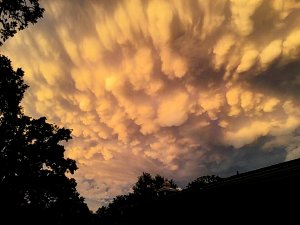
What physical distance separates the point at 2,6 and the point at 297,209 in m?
17.4

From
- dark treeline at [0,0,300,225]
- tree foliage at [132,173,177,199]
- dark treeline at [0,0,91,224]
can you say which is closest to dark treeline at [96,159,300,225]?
dark treeline at [0,0,300,225]

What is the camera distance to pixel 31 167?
72.7ft

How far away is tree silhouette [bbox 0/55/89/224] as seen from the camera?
823 inches

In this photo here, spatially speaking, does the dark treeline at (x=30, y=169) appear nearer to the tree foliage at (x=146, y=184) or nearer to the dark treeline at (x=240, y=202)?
the dark treeline at (x=240, y=202)

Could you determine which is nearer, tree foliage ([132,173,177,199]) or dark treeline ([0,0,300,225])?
dark treeline ([0,0,300,225])

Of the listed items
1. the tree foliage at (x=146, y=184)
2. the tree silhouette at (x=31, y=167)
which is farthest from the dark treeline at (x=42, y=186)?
the tree foliage at (x=146, y=184)

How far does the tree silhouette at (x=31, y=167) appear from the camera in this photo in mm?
20906

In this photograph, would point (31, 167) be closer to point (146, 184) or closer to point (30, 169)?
point (30, 169)

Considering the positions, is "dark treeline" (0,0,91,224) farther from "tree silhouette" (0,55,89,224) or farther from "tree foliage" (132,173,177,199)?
"tree foliage" (132,173,177,199)

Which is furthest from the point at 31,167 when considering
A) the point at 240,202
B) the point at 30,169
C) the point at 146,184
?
the point at 146,184

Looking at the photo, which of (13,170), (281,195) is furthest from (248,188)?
(13,170)

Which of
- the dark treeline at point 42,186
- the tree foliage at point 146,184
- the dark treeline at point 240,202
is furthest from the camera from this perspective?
the tree foliage at point 146,184

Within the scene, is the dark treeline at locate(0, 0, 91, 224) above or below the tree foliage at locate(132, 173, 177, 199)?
below

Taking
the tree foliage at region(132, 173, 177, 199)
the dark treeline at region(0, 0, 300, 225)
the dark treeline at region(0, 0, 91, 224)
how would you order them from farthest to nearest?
the tree foliage at region(132, 173, 177, 199) → the dark treeline at region(0, 0, 91, 224) → the dark treeline at region(0, 0, 300, 225)
